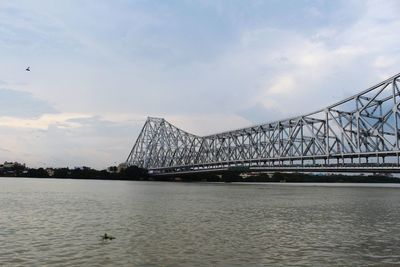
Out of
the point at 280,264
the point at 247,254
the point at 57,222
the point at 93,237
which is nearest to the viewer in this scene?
the point at 280,264

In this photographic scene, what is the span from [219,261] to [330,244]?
583cm

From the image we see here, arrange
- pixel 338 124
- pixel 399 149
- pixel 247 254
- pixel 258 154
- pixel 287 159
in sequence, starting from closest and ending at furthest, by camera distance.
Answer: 1. pixel 247 254
2. pixel 399 149
3. pixel 338 124
4. pixel 287 159
5. pixel 258 154

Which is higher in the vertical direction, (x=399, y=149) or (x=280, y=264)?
(x=399, y=149)

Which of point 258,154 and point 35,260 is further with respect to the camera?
point 258,154

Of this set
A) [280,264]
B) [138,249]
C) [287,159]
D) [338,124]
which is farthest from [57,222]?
[287,159]

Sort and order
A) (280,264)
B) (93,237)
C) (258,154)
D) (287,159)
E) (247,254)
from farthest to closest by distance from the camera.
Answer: (258,154) → (287,159) → (93,237) → (247,254) → (280,264)

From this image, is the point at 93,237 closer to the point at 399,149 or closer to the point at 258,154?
the point at 399,149

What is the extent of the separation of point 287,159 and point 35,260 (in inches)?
4124

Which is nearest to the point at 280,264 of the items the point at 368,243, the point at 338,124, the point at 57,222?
the point at 368,243

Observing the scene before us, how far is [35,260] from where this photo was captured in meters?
15.2

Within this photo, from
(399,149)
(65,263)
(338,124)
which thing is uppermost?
(338,124)

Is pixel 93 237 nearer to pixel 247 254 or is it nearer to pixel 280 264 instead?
pixel 247 254

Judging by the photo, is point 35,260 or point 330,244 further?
point 330,244

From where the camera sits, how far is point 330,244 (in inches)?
741
